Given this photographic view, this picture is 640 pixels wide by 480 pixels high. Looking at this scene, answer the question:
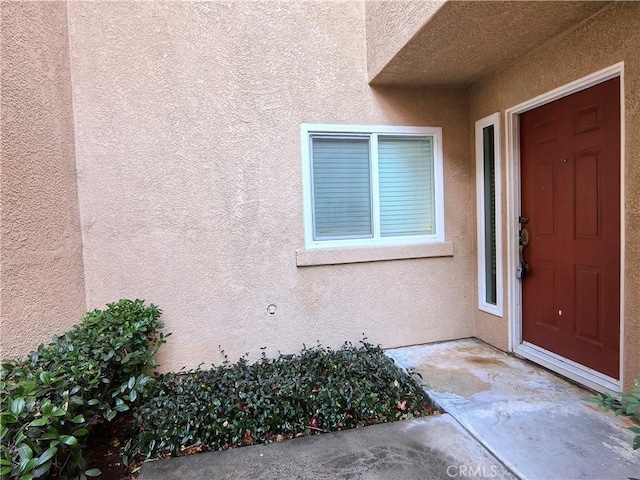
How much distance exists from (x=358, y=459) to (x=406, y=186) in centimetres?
271

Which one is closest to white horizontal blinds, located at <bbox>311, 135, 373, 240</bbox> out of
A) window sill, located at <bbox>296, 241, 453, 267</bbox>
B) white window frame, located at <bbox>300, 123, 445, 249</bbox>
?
white window frame, located at <bbox>300, 123, 445, 249</bbox>

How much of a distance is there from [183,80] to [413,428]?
360 centimetres

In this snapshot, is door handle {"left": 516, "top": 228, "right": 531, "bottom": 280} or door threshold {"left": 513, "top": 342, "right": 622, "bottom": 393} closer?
door threshold {"left": 513, "top": 342, "right": 622, "bottom": 393}

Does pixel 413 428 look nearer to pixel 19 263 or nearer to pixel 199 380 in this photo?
pixel 199 380

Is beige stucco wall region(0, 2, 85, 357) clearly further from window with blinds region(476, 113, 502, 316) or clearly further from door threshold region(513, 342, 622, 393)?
door threshold region(513, 342, 622, 393)

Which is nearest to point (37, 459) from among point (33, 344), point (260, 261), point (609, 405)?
point (33, 344)

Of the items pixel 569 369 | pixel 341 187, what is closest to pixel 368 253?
pixel 341 187

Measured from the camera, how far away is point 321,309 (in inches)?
138

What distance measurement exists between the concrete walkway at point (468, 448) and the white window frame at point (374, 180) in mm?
1611

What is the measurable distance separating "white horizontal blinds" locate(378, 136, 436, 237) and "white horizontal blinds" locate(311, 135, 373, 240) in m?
0.20

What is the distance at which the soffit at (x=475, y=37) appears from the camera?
7.66 feet

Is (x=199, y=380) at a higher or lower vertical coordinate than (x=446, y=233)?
lower

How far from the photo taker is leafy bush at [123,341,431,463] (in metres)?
2.36

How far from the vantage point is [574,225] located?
280cm
